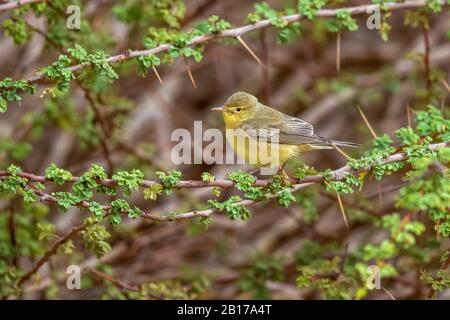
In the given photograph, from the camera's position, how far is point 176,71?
5.78 meters

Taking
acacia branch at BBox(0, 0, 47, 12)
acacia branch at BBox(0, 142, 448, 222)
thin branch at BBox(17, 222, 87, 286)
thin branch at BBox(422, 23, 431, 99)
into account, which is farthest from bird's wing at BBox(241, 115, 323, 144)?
acacia branch at BBox(0, 0, 47, 12)

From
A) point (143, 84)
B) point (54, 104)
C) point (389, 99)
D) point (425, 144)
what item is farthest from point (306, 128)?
point (389, 99)

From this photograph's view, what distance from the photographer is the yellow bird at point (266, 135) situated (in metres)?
3.69

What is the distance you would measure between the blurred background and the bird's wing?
36 centimetres

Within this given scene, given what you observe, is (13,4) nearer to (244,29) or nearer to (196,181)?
(244,29)

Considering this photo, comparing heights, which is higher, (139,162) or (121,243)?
(139,162)

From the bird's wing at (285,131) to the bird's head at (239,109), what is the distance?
0.33 feet

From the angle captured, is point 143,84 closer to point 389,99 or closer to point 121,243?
point 121,243

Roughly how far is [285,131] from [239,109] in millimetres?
375

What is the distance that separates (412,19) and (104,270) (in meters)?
2.16

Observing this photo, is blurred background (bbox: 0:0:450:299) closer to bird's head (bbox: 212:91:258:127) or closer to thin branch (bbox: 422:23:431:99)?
thin branch (bbox: 422:23:431:99)
